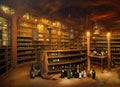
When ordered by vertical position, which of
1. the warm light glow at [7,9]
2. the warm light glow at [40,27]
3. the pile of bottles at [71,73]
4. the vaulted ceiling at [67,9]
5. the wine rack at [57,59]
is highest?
the vaulted ceiling at [67,9]

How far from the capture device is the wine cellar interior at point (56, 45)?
455 cm

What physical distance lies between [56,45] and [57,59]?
4.03 meters

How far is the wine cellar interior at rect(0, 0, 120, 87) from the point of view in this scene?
4552 millimetres

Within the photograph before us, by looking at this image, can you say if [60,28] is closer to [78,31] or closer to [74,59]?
[78,31]

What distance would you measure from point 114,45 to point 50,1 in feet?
13.9

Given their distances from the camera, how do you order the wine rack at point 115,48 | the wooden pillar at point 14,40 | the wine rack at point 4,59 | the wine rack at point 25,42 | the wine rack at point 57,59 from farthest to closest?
the wine rack at point 115,48
the wine rack at point 25,42
the wooden pillar at point 14,40
the wine rack at point 4,59
the wine rack at point 57,59

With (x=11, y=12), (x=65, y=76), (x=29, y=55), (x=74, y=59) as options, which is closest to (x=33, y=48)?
(x=29, y=55)

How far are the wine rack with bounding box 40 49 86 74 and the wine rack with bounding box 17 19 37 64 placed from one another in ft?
7.19

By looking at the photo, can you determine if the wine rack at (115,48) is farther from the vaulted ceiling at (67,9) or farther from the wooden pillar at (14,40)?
the wooden pillar at (14,40)

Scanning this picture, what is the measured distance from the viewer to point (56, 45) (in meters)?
9.07

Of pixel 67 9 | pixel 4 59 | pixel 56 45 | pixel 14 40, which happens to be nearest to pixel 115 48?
pixel 56 45

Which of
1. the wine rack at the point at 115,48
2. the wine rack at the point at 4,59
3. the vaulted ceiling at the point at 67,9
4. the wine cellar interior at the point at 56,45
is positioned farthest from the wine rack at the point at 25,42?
the wine rack at the point at 115,48

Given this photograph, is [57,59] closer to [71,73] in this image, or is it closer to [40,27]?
[71,73]

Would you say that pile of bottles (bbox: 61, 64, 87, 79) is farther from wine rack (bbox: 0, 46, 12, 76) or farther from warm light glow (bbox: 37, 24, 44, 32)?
warm light glow (bbox: 37, 24, 44, 32)
